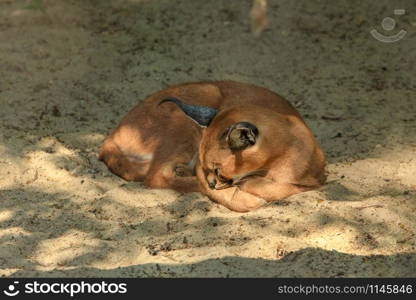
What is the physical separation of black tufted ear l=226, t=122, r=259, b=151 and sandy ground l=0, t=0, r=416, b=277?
53cm

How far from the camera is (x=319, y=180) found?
6004mm

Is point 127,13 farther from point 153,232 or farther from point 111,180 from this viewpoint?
point 153,232

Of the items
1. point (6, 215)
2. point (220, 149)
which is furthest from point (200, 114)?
point (6, 215)

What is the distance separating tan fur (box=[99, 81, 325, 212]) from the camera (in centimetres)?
582

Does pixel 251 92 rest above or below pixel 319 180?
above

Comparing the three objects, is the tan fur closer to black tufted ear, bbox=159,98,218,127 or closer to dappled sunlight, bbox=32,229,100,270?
black tufted ear, bbox=159,98,218,127

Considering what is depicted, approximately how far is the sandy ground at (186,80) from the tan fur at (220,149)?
0.50ft

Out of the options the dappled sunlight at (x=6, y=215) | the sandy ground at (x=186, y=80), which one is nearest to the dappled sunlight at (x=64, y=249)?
the sandy ground at (x=186, y=80)

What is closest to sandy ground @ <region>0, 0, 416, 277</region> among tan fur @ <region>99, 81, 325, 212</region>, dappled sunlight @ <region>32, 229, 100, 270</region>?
dappled sunlight @ <region>32, 229, 100, 270</region>

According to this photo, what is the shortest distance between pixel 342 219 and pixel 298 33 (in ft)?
12.9

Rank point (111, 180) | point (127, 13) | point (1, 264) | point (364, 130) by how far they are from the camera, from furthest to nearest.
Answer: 1. point (127, 13)
2. point (364, 130)
3. point (111, 180)
4. point (1, 264)

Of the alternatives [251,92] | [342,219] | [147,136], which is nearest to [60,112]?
[147,136]

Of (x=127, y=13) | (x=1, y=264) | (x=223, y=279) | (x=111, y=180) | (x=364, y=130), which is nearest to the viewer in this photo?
(x=223, y=279)

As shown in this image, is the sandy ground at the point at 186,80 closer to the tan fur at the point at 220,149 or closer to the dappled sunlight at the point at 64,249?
the dappled sunlight at the point at 64,249
